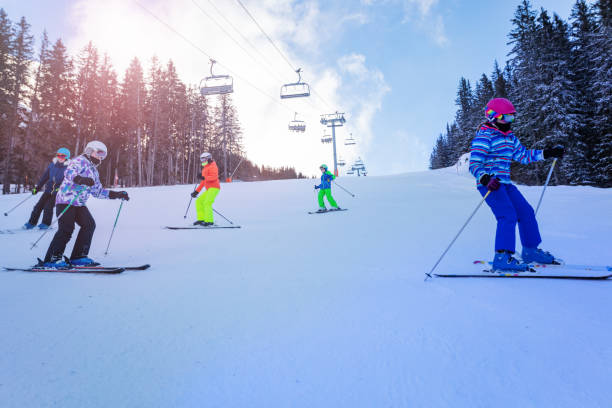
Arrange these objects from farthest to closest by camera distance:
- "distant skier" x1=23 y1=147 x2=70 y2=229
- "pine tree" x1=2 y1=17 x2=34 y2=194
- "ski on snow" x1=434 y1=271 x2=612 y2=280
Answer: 1. "pine tree" x1=2 y1=17 x2=34 y2=194
2. "distant skier" x1=23 y1=147 x2=70 y2=229
3. "ski on snow" x1=434 y1=271 x2=612 y2=280

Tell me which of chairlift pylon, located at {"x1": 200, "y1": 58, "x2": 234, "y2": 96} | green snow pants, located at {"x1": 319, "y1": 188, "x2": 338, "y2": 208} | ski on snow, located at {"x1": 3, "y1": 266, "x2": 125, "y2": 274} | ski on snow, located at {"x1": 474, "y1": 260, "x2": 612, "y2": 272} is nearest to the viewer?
ski on snow, located at {"x1": 474, "y1": 260, "x2": 612, "y2": 272}

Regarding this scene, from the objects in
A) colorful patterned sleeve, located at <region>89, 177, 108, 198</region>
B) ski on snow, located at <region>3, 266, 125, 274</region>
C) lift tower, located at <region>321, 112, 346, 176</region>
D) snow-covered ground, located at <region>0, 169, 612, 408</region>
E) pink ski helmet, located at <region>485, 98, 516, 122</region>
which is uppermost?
lift tower, located at <region>321, 112, 346, 176</region>

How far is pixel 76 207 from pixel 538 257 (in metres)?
6.13

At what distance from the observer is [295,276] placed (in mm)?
3273

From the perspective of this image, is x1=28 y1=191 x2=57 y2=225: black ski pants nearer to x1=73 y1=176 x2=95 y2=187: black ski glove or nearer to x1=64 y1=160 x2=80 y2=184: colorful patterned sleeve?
x1=64 y1=160 x2=80 y2=184: colorful patterned sleeve

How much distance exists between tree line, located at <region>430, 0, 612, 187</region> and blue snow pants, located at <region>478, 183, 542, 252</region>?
1068 inches

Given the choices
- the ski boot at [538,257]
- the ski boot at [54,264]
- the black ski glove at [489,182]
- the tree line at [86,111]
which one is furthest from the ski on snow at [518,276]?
the tree line at [86,111]

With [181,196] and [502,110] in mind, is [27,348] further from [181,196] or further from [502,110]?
[181,196]

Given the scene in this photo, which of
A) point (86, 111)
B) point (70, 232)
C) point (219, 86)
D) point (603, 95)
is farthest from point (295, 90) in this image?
point (86, 111)

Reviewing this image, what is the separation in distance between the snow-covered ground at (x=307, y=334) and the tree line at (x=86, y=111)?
32.4 meters

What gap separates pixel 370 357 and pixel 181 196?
1417 centimetres

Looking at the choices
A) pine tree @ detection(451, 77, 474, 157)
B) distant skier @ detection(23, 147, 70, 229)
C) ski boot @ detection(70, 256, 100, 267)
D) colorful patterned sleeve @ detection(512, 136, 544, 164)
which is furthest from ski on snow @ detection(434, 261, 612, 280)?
pine tree @ detection(451, 77, 474, 157)

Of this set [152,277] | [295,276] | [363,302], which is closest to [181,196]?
[152,277]

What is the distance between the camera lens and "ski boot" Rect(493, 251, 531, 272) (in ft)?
9.95
